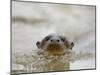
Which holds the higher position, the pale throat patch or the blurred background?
the blurred background

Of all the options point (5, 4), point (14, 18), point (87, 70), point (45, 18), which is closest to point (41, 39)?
point (45, 18)

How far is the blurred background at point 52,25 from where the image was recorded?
8.20 ft

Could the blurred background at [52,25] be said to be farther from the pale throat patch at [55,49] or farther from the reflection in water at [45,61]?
the pale throat patch at [55,49]

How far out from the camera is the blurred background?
250 cm

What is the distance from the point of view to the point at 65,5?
2.71 meters

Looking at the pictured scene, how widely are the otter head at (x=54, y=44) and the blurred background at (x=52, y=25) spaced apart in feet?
0.19

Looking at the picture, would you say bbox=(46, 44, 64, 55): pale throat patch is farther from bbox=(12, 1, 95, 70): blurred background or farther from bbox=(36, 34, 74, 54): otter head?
bbox=(12, 1, 95, 70): blurred background

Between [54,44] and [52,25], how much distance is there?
26cm

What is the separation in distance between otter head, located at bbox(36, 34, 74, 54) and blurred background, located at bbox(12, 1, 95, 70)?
58mm

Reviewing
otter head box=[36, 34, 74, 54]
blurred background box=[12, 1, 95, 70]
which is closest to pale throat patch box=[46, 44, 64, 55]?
otter head box=[36, 34, 74, 54]

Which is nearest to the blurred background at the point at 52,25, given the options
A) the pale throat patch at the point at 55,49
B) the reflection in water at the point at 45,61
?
the reflection in water at the point at 45,61

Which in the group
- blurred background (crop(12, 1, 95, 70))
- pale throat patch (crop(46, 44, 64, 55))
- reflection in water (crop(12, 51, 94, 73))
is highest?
blurred background (crop(12, 1, 95, 70))

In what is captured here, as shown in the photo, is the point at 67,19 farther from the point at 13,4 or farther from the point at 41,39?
the point at 13,4

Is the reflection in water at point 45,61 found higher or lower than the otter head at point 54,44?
lower
